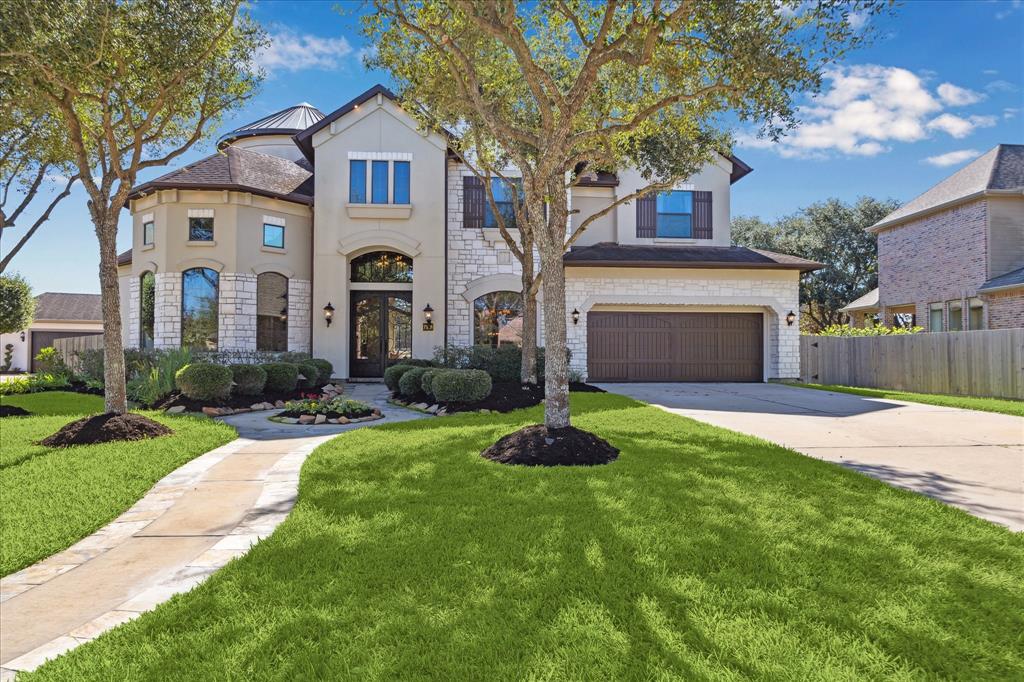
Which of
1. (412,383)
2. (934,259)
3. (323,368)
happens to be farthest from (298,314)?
(934,259)

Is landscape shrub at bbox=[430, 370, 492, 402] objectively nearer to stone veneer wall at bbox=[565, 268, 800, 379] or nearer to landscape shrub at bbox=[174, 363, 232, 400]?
landscape shrub at bbox=[174, 363, 232, 400]

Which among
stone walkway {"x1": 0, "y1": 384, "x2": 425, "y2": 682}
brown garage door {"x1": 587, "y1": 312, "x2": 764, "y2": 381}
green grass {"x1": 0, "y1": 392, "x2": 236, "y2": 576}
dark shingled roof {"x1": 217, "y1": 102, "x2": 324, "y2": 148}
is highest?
dark shingled roof {"x1": 217, "y1": 102, "x2": 324, "y2": 148}

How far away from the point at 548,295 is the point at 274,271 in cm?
1189

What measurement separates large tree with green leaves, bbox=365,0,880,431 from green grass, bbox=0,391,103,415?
29.2 feet

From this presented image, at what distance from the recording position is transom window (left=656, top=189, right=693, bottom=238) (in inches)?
695

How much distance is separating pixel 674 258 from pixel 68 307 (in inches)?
1421

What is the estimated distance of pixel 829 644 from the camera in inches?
91.8

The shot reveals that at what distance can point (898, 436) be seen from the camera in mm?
7379

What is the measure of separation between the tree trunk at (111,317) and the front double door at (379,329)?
27.4 ft

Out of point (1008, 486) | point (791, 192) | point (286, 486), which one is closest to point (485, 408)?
point (286, 486)

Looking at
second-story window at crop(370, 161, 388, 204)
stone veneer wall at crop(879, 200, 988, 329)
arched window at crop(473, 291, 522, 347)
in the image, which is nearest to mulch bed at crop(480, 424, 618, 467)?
arched window at crop(473, 291, 522, 347)

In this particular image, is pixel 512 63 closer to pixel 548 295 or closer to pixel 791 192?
pixel 548 295

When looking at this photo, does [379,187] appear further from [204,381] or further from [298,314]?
[204,381]

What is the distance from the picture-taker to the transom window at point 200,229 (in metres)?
15.1
